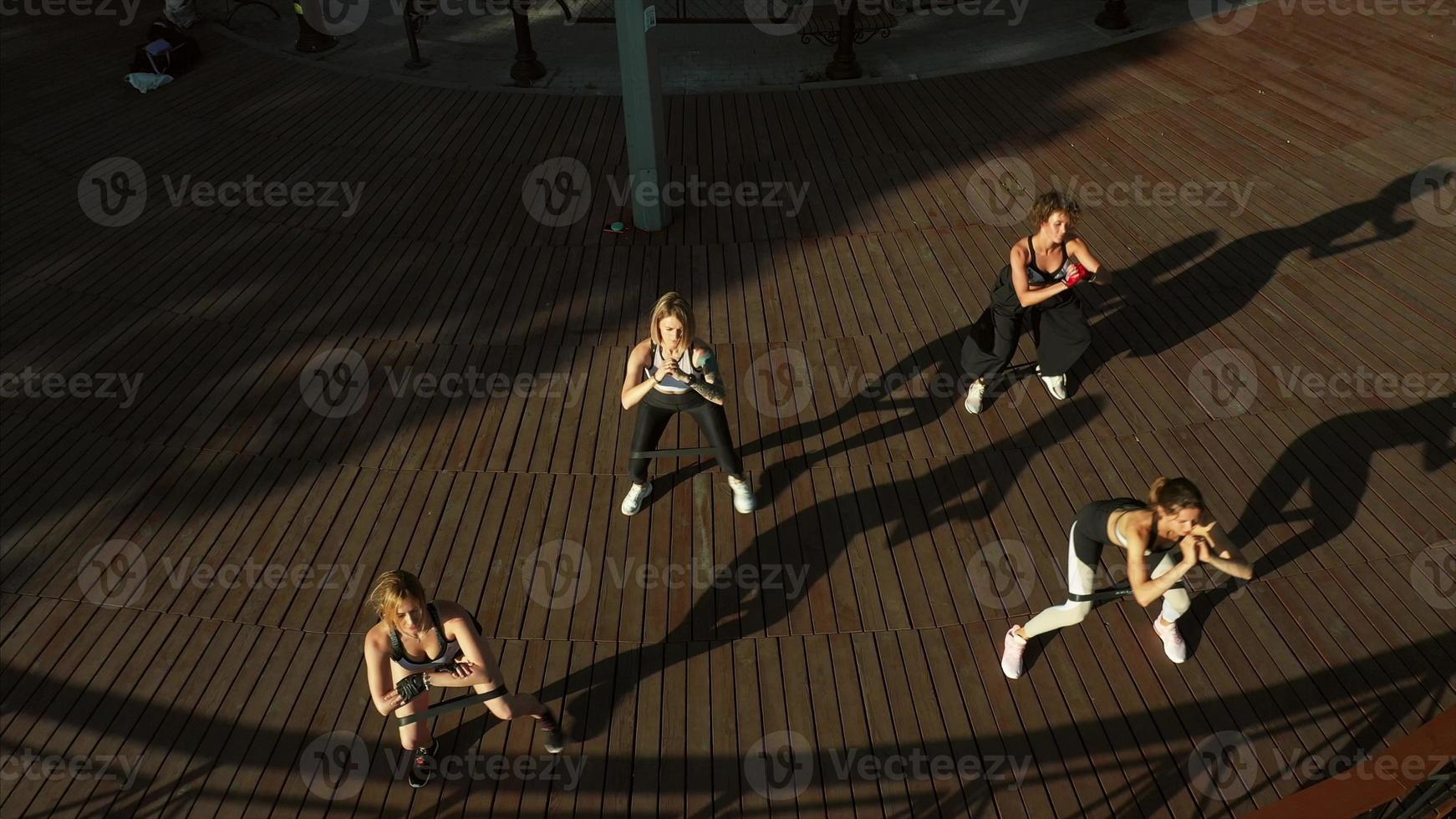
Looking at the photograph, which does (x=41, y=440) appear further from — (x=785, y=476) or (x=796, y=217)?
(x=796, y=217)

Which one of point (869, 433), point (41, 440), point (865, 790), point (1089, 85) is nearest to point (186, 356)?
point (41, 440)

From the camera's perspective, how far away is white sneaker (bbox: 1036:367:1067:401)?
6852 millimetres

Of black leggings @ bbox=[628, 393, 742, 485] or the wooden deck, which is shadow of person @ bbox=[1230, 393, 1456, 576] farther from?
black leggings @ bbox=[628, 393, 742, 485]

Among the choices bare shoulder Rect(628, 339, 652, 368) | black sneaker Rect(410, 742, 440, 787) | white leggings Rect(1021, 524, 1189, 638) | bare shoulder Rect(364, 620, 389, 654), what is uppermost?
bare shoulder Rect(628, 339, 652, 368)

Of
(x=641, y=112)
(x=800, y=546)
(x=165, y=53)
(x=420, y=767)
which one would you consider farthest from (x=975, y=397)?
(x=165, y=53)

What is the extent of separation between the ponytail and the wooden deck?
144cm

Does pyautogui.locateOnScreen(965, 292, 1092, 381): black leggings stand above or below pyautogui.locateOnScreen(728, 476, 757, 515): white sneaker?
above

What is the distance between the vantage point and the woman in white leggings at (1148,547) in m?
4.19

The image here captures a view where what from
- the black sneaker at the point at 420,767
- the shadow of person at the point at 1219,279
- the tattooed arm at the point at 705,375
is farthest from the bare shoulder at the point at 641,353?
the shadow of person at the point at 1219,279

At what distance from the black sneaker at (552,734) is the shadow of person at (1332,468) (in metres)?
4.31

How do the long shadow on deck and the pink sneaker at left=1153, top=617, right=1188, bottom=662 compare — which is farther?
the pink sneaker at left=1153, top=617, right=1188, bottom=662

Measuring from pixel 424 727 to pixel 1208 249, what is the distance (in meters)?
7.75

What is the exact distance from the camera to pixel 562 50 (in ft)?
43.9

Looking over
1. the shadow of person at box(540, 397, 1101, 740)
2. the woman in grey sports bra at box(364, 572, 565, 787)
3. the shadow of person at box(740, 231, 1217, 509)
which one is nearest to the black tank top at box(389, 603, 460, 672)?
the woman in grey sports bra at box(364, 572, 565, 787)
